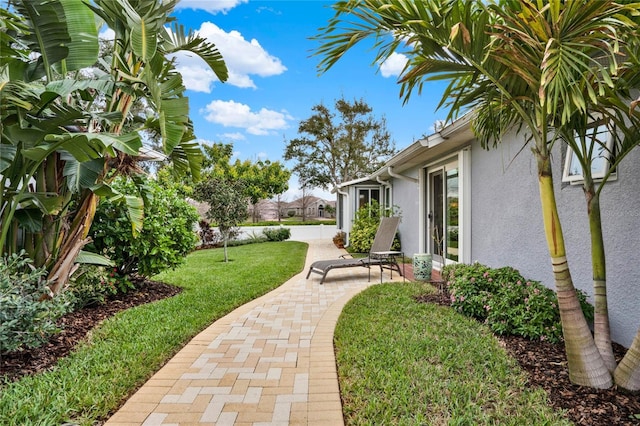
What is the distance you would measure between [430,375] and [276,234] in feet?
67.9

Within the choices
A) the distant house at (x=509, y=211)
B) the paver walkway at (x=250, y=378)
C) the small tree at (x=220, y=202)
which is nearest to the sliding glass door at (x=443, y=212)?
the distant house at (x=509, y=211)

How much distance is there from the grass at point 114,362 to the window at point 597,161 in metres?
5.22

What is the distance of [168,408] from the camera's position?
308 centimetres

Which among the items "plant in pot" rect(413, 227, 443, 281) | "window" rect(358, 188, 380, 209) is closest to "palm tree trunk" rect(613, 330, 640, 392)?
"plant in pot" rect(413, 227, 443, 281)

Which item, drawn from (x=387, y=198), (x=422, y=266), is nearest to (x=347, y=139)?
(x=387, y=198)

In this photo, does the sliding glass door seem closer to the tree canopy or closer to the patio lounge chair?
the patio lounge chair

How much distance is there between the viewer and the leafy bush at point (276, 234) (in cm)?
2364

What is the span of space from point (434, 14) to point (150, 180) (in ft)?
20.0

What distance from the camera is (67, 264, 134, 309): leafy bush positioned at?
17.4ft

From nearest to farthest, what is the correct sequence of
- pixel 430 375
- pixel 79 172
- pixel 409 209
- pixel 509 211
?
pixel 430 375, pixel 79 172, pixel 509 211, pixel 409 209

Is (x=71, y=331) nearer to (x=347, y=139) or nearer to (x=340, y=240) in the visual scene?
(x=340, y=240)

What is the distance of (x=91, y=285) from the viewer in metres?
5.63

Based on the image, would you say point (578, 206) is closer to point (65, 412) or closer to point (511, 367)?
point (511, 367)

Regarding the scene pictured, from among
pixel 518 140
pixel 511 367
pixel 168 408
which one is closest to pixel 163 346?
pixel 168 408
